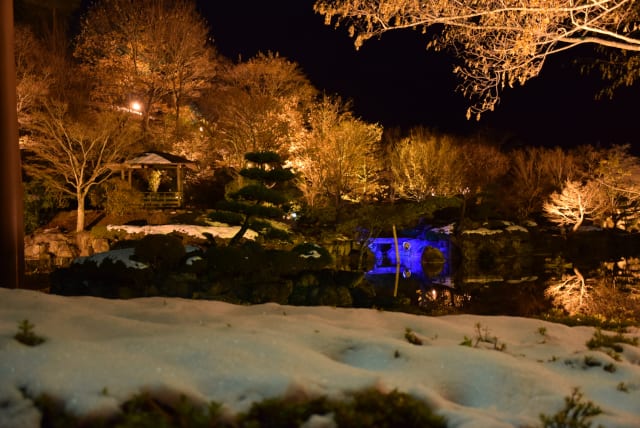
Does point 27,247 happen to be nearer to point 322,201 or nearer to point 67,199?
point 67,199

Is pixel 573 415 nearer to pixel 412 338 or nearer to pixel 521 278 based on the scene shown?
pixel 412 338

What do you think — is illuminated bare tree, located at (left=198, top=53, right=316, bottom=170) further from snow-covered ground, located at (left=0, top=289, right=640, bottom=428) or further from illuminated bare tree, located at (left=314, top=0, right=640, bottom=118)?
snow-covered ground, located at (left=0, top=289, right=640, bottom=428)

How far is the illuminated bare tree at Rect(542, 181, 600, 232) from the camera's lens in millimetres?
26484

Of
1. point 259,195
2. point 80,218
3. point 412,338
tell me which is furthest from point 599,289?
point 80,218

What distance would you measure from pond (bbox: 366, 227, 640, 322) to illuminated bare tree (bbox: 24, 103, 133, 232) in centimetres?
1083

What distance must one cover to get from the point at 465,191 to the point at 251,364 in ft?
91.7

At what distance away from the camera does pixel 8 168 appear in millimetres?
5727

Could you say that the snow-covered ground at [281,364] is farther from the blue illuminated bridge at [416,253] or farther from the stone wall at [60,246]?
the blue illuminated bridge at [416,253]

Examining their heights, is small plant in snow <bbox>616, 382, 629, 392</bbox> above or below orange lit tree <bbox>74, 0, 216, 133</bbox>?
below

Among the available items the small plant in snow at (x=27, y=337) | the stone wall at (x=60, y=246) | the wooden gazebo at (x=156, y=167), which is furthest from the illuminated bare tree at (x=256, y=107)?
the small plant in snow at (x=27, y=337)

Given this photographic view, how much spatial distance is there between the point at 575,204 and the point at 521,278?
999cm

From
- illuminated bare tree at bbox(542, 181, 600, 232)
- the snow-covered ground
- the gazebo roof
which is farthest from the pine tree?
illuminated bare tree at bbox(542, 181, 600, 232)

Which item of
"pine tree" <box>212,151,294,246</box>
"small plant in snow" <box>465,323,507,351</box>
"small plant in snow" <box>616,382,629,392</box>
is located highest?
"pine tree" <box>212,151,294,246</box>

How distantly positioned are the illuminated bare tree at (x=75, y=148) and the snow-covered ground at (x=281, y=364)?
17.4 meters
